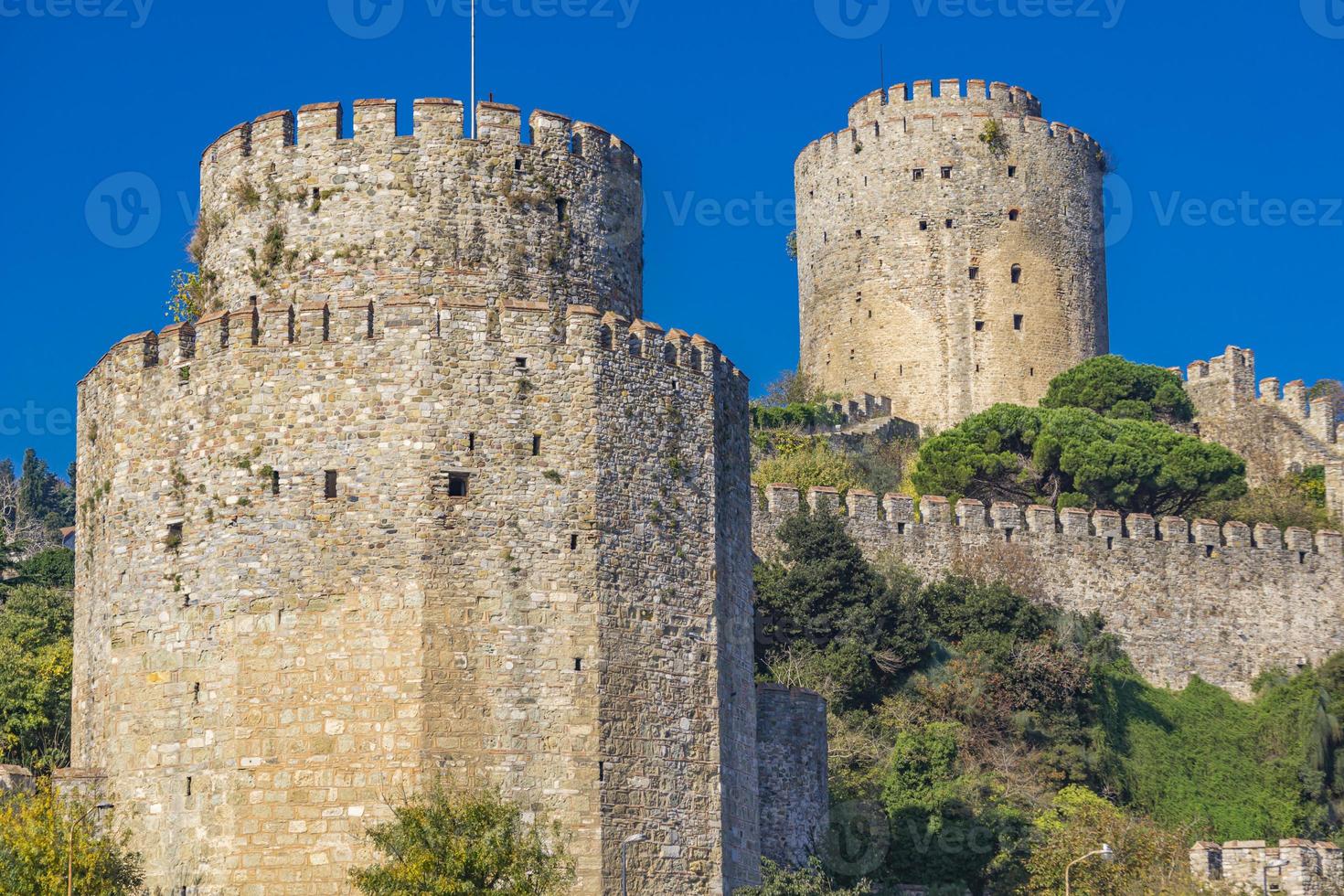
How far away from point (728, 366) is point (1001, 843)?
11.3m

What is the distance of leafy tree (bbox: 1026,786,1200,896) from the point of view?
37.5m

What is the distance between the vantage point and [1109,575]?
5350cm

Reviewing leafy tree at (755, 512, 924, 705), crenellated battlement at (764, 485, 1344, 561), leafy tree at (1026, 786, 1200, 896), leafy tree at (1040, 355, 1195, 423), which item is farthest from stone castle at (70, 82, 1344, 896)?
leafy tree at (1040, 355, 1195, 423)

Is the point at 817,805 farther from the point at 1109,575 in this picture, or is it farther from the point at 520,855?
the point at 1109,575

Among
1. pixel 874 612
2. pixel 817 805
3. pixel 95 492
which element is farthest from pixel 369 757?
pixel 874 612

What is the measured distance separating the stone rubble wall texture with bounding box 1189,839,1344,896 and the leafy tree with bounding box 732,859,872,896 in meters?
8.96

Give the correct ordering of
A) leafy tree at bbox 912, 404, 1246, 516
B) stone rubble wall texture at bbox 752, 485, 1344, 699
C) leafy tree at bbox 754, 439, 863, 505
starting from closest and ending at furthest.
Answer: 1. stone rubble wall texture at bbox 752, 485, 1344, 699
2. leafy tree at bbox 754, 439, 863, 505
3. leafy tree at bbox 912, 404, 1246, 516

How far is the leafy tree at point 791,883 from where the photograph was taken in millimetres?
29641

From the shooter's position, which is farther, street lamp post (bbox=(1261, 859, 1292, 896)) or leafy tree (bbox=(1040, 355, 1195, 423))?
leafy tree (bbox=(1040, 355, 1195, 423))

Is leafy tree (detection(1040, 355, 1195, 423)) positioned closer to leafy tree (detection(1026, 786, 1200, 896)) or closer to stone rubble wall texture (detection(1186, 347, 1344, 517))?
stone rubble wall texture (detection(1186, 347, 1344, 517))

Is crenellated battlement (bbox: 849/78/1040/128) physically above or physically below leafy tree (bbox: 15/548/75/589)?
above

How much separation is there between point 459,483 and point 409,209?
11.8ft

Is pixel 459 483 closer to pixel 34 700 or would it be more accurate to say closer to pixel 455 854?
pixel 455 854

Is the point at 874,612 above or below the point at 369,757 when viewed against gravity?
above
